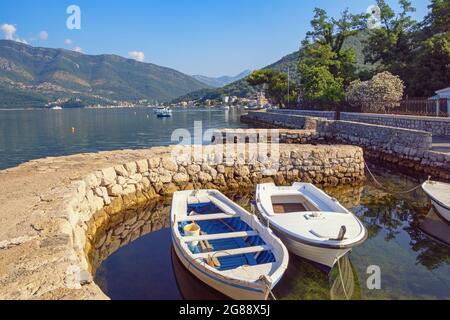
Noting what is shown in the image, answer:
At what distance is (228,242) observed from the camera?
22.2 feet

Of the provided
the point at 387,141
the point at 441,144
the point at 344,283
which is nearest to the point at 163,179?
the point at 344,283

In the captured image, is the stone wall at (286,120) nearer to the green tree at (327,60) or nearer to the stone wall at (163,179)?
the green tree at (327,60)

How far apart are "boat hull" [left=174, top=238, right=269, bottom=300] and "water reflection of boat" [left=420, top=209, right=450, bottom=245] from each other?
19.9 ft

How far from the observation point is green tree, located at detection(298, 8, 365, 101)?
131 ft

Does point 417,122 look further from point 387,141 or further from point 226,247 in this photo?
point 226,247

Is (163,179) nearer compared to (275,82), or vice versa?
(163,179)

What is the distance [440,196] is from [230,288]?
719 cm

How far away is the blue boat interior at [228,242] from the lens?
18.9 ft

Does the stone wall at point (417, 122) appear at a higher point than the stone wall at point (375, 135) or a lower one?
higher

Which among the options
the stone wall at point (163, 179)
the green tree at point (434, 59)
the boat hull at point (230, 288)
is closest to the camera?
the boat hull at point (230, 288)

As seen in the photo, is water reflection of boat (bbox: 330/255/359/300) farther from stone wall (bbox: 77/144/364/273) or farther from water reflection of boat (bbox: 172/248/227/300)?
stone wall (bbox: 77/144/364/273)

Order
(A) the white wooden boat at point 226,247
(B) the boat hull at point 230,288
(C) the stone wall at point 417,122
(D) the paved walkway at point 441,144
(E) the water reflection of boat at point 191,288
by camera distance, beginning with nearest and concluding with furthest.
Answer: (B) the boat hull at point 230,288
(A) the white wooden boat at point 226,247
(E) the water reflection of boat at point 191,288
(D) the paved walkway at point 441,144
(C) the stone wall at point 417,122

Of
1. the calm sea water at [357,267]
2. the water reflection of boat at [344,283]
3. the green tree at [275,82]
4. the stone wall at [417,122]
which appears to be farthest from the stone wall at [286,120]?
A: the water reflection of boat at [344,283]
